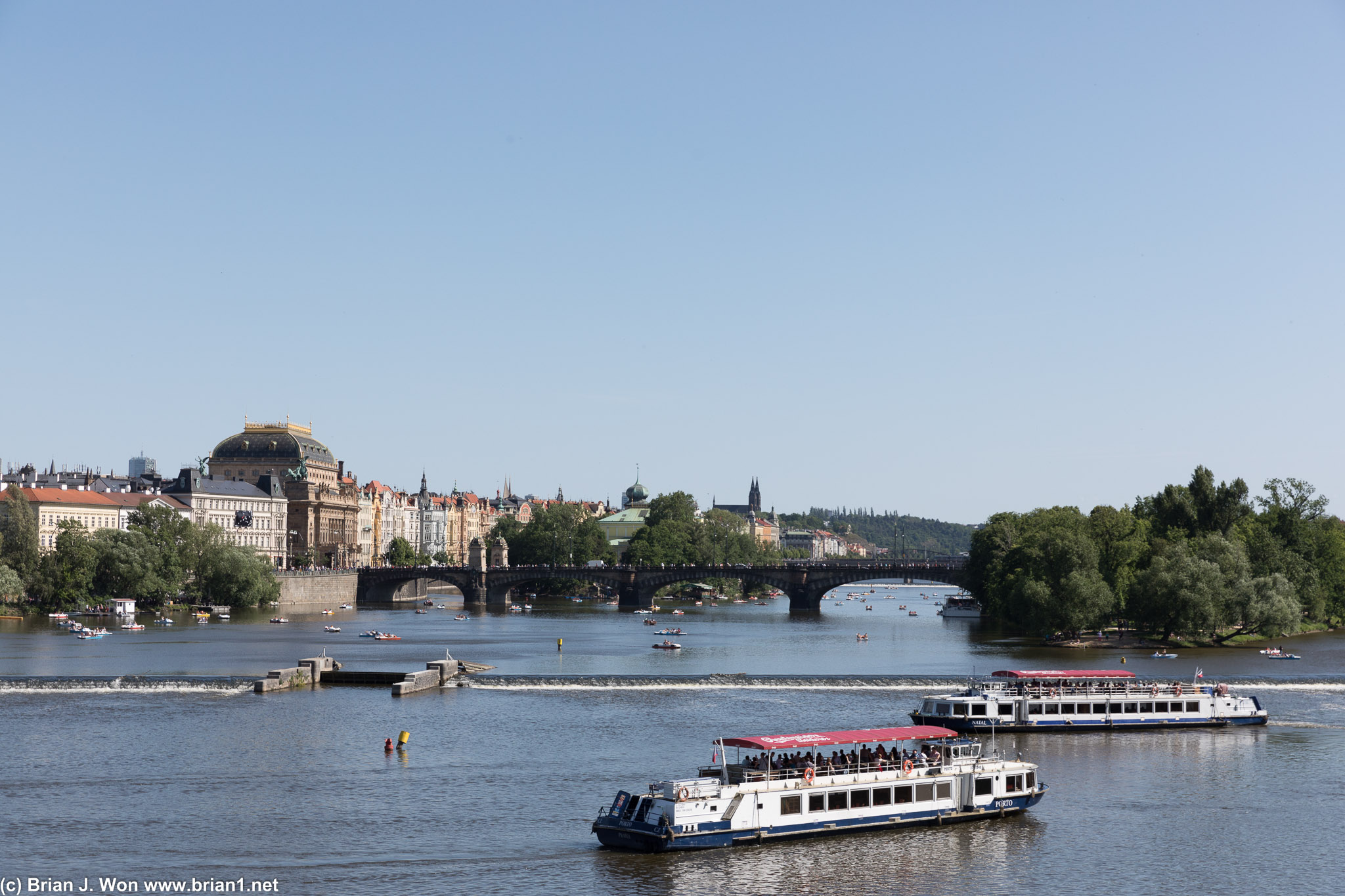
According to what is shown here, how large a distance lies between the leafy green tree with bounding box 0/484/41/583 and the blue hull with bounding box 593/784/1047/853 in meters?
123

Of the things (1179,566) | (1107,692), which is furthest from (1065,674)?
(1179,566)

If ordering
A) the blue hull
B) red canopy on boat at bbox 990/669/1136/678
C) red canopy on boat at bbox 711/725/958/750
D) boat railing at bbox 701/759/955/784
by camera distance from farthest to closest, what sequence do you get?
red canopy on boat at bbox 990/669/1136/678
red canopy on boat at bbox 711/725/958/750
boat railing at bbox 701/759/955/784
the blue hull

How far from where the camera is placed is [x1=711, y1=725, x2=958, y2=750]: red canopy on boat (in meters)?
52.2

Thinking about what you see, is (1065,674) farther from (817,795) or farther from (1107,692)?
(817,795)

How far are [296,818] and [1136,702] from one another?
154 ft

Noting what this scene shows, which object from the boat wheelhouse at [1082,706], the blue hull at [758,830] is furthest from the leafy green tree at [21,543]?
the blue hull at [758,830]

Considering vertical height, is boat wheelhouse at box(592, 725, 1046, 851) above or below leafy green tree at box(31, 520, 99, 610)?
below

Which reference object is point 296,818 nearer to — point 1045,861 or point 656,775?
point 656,775

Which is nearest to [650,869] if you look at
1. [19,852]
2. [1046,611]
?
[19,852]

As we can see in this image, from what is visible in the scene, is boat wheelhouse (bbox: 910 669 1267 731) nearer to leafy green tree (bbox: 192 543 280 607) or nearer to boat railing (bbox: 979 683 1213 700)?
boat railing (bbox: 979 683 1213 700)

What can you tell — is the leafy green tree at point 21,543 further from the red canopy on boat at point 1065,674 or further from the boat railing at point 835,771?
the boat railing at point 835,771

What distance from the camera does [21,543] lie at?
6083 inches

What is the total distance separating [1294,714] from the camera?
83.8 meters

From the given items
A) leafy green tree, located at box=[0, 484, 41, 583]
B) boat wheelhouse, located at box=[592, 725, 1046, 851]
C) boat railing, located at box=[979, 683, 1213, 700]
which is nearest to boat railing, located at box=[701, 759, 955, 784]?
boat wheelhouse, located at box=[592, 725, 1046, 851]
